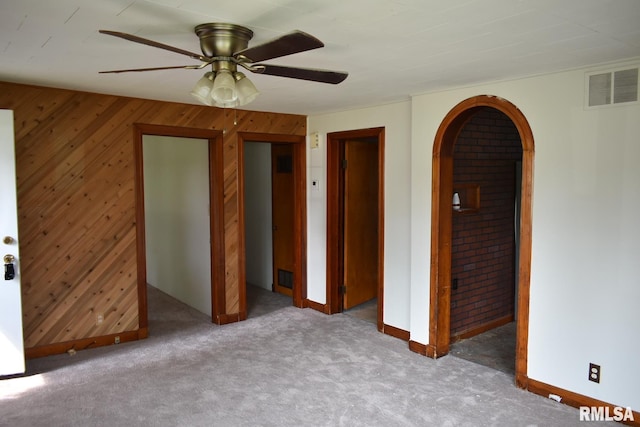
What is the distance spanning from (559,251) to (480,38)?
5.41 feet

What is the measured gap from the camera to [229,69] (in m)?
2.11

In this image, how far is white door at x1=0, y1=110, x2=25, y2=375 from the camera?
11.2 feet

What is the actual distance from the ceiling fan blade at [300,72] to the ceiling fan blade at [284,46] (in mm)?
94

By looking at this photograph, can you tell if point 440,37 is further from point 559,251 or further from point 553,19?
point 559,251

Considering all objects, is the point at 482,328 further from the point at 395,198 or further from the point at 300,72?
the point at 300,72

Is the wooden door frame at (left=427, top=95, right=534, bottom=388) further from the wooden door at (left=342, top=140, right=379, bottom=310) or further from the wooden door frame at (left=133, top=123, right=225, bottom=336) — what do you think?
the wooden door frame at (left=133, top=123, right=225, bottom=336)

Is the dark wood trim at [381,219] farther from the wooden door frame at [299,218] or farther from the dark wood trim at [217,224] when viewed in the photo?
the dark wood trim at [217,224]

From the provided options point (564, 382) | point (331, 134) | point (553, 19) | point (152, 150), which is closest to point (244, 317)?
point (331, 134)

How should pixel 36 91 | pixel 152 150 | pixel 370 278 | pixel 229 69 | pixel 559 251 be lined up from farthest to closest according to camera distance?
pixel 152 150 → pixel 370 278 → pixel 36 91 → pixel 559 251 → pixel 229 69

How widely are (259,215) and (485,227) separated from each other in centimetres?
322

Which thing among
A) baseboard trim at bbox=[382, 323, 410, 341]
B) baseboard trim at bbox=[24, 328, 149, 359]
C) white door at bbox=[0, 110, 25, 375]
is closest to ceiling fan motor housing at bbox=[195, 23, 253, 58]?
white door at bbox=[0, 110, 25, 375]

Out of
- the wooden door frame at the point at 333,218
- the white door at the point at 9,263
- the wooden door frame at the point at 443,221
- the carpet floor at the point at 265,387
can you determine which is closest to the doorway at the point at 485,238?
the wooden door frame at the point at 443,221

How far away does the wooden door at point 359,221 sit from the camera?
5.33 metres

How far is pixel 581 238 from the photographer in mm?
3123
